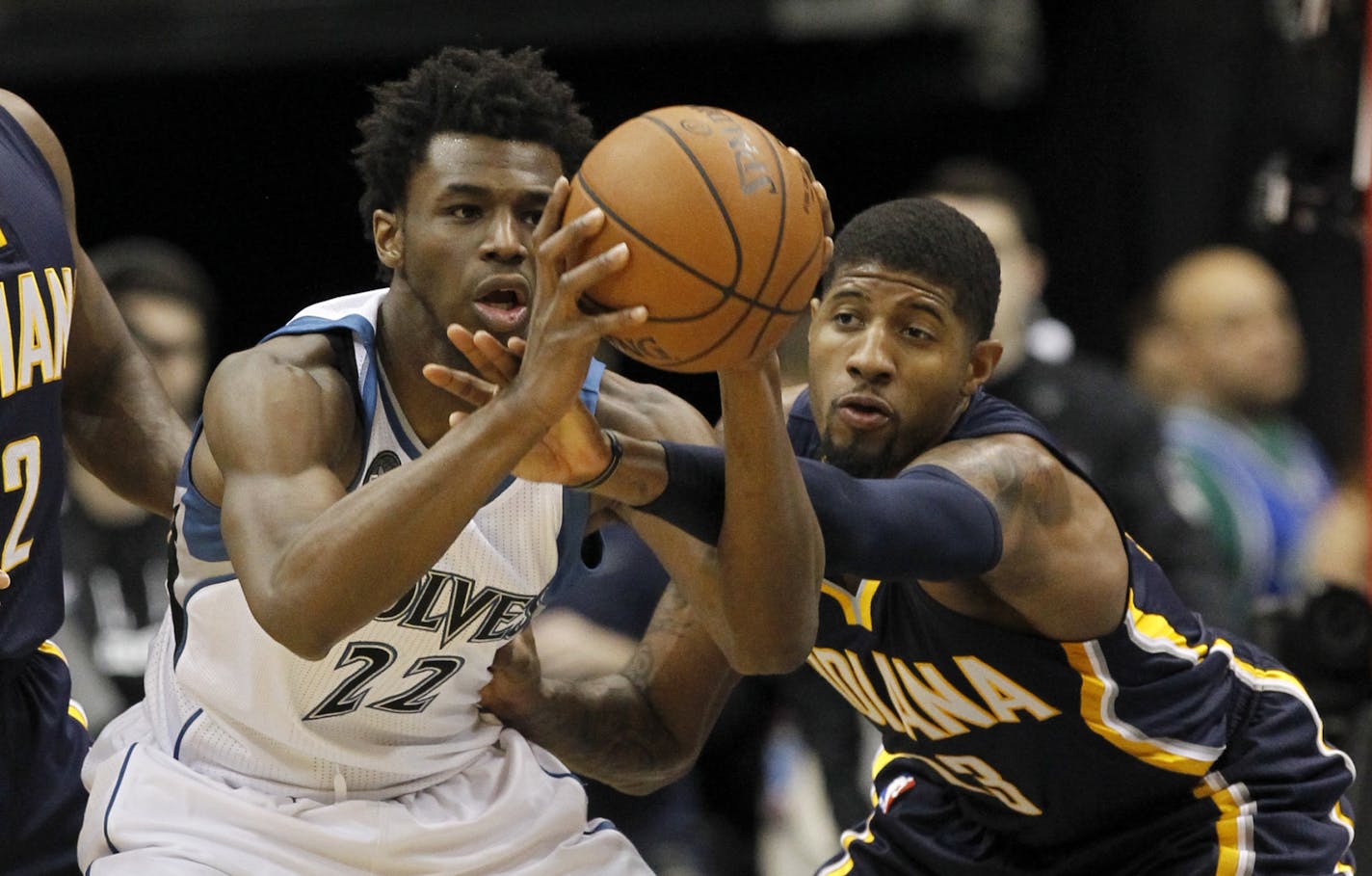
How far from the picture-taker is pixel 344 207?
1001cm

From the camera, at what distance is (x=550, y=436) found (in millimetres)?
3668

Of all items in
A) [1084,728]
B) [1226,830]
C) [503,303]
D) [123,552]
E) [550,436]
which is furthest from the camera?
[123,552]

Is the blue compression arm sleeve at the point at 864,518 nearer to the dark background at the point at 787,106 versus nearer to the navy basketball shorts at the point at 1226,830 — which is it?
the navy basketball shorts at the point at 1226,830

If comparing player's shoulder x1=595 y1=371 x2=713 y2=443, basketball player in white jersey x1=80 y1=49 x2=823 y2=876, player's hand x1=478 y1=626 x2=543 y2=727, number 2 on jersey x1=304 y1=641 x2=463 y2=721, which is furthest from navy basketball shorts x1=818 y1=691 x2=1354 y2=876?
number 2 on jersey x1=304 y1=641 x2=463 y2=721

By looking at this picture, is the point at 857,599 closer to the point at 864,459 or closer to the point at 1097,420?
the point at 864,459

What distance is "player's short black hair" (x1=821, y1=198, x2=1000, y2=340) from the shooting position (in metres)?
4.39

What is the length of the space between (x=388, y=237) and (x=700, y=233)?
879 mm

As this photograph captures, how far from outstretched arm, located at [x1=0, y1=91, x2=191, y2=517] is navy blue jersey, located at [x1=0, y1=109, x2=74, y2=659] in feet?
0.64

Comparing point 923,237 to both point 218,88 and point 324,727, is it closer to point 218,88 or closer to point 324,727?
point 324,727

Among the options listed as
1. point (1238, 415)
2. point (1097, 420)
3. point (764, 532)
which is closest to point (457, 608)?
point (764, 532)

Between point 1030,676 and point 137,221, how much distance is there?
22.5 ft

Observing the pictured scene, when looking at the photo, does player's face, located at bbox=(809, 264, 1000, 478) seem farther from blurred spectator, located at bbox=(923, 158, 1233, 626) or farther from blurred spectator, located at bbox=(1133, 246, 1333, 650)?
blurred spectator, located at bbox=(1133, 246, 1333, 650)

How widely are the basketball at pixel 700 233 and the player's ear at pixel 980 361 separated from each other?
2.91 ft

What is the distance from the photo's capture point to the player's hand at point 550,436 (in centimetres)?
358
